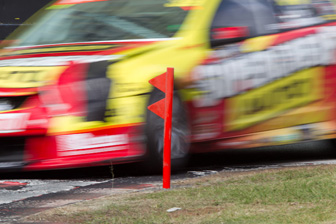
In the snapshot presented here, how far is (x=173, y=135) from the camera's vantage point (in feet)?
25.5

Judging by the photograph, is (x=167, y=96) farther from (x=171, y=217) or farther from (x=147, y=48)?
(x=171, y=217)

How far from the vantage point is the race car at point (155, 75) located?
23.4 ft

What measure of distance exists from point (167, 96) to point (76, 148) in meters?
0.92

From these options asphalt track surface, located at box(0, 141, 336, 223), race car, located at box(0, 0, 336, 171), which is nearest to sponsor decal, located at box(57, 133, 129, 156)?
race car, located at box(0, 0, 336, 171)

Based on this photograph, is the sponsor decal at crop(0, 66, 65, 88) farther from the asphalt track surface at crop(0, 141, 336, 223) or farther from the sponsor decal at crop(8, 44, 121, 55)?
the asphalt track surface at crop(0, 141, 336, 223)

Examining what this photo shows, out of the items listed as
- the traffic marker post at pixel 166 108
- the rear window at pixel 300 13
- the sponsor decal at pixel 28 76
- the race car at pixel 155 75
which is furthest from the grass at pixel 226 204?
the rear window at pixel 300 13

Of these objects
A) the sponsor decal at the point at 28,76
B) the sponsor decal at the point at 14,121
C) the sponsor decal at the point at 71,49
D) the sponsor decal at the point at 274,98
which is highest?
the sponsor decal at the point at 71,49

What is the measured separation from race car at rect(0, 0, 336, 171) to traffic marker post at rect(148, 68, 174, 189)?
0.41 m

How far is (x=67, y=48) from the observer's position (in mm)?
7758

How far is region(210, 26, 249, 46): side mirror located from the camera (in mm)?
7887

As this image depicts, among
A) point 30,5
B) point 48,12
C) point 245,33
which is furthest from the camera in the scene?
point 30,5

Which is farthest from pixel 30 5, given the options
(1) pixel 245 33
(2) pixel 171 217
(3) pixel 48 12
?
(2) pixel 171 217

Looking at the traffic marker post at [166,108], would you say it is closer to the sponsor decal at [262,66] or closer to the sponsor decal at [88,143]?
the sponsor decal at [88,143]

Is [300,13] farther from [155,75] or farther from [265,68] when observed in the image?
[155,75]
